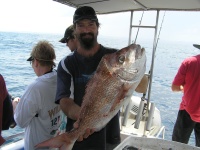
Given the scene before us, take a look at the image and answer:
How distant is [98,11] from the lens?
434cm

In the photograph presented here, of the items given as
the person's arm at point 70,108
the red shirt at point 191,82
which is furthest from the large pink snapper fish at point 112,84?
the red shirt at point 191,82

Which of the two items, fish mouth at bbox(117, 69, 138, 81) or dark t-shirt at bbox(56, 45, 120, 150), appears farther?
dark t-shirt at bbox(56, 45, 120, 150)

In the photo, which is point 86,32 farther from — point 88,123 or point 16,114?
point 16,114

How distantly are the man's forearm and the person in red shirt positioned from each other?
8.07 feet

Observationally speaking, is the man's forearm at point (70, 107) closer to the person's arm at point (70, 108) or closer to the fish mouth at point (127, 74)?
the person's arm at point (70, 108)

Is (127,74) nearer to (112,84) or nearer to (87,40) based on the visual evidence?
(112,84)

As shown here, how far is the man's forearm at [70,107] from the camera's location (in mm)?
1937

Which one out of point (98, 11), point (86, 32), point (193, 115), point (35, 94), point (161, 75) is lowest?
point (161, 75)

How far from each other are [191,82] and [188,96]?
230 mm

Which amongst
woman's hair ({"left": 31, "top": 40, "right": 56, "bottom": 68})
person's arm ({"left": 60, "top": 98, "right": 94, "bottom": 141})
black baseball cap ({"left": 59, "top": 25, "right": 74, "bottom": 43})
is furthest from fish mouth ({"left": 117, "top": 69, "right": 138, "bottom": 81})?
black baseball cap ({"left": 59, "top": 25, "right": 74, "bottom": 43})

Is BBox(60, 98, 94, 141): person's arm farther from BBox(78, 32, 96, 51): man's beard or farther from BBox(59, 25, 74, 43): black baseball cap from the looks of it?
BBox(59, 25, 74, 43): black baseball cap

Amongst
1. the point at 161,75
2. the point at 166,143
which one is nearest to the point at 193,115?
the point at 166,143

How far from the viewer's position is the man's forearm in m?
1.94

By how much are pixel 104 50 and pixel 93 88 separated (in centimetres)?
68
